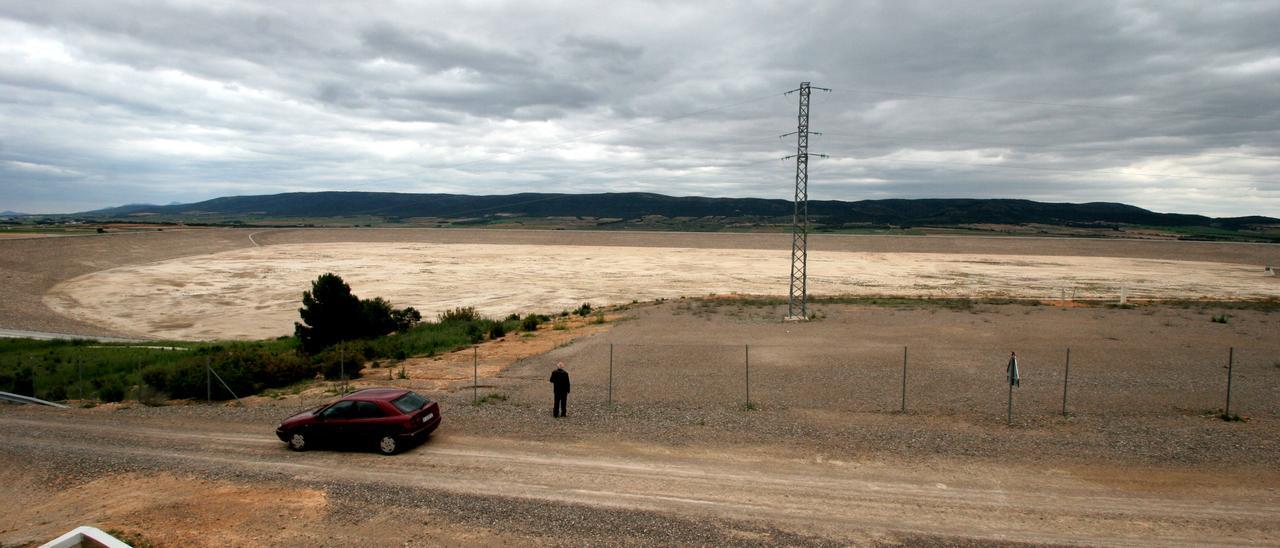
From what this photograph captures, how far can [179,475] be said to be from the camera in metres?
12.3

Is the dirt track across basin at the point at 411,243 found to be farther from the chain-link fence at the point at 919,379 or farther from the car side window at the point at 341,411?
the car side window at the point at 341,411

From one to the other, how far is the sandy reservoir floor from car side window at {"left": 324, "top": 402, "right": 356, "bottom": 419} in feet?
87.1

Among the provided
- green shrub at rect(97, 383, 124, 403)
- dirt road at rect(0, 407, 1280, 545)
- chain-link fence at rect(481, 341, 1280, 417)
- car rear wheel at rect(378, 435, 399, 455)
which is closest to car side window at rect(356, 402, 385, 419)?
car rear wheel at rect(378, 435, 399, 455)

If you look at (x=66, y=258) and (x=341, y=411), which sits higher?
(x=341, y=411)

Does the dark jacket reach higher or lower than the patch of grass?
higher

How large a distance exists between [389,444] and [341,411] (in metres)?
1.29

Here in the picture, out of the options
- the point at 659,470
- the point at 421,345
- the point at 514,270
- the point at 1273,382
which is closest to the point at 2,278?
the point at 514,270

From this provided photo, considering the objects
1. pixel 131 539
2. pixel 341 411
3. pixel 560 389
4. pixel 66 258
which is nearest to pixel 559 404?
pixel 560 389

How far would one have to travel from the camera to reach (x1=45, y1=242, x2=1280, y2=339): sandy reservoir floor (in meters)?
46.2

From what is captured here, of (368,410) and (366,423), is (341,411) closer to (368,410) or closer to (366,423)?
(368,410)

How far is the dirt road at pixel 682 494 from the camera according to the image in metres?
9.62

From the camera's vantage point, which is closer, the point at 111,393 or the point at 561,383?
the point at 561,383

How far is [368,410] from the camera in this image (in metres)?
13.6

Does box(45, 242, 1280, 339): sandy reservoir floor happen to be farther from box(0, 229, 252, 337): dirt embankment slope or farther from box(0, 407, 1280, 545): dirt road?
box(0, 407, 1280, 545): dirt road
